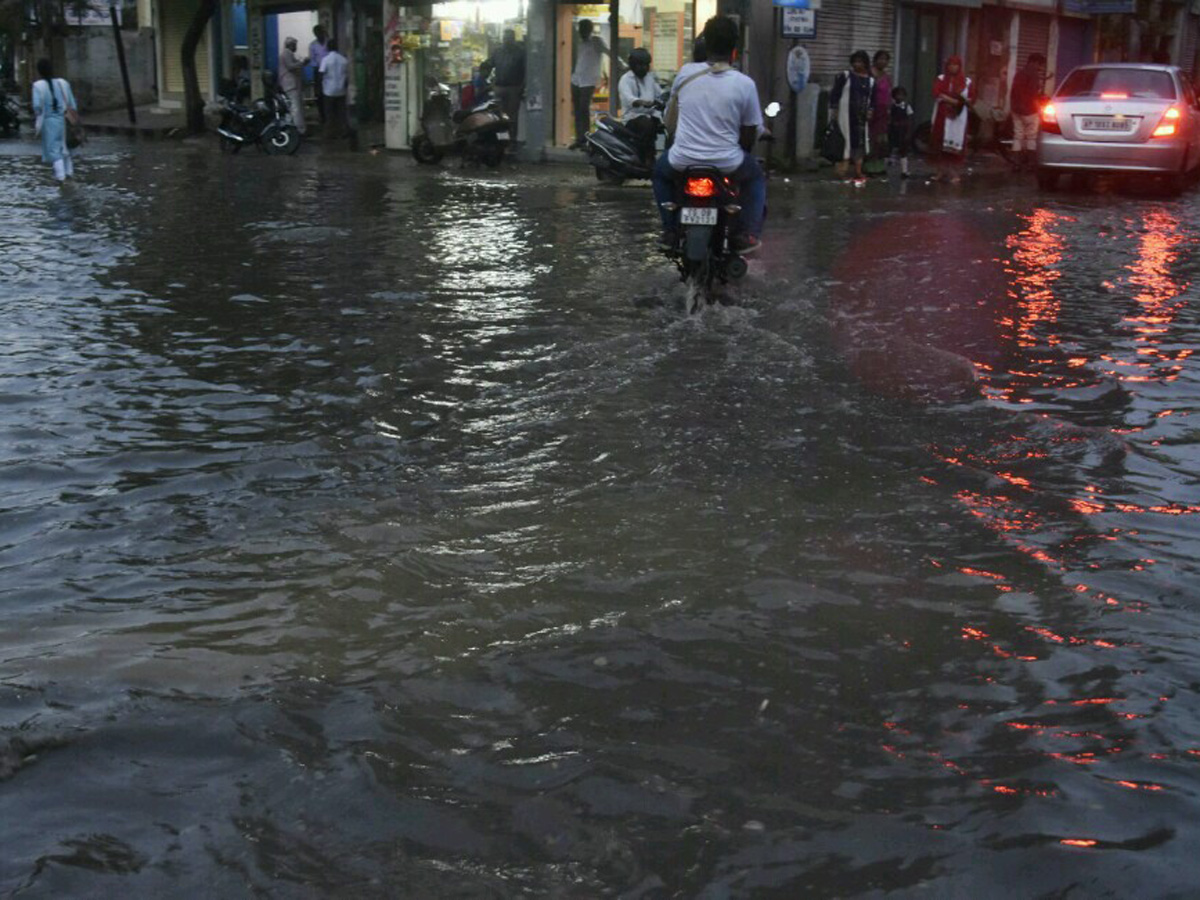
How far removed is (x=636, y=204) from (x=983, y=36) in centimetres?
1570

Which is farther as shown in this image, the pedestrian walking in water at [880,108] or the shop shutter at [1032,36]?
the shop shutter at [1032,36]

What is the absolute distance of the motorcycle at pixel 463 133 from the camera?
23.7 m

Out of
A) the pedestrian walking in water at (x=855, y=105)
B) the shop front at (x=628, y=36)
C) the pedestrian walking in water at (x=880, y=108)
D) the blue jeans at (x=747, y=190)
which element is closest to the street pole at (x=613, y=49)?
the shop front at (x=628, y=36)

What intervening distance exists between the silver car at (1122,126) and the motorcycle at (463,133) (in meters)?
8.44

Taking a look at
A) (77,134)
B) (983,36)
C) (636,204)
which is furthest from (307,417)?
(983,36)

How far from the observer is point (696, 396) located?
702 centimetres

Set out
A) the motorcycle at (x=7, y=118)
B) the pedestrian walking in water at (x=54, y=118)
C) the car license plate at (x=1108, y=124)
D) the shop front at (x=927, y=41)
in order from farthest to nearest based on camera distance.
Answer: the motorcycle at (x=7, y=118), the shop front at (x=927, y=41), the pedestrian walking in water at (x=54, y=118), the car license plate at (x=1108, y=124)

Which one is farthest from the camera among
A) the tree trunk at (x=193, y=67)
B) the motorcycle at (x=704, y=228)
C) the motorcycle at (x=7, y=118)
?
the motorcycle at (x=7, y=118)

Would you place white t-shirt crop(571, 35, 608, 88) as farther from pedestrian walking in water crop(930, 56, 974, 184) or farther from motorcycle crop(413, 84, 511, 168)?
pedestrian walking in water crop(930, 56, 974, 184)

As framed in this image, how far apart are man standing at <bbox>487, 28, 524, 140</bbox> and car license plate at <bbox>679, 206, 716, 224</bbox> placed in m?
17.0

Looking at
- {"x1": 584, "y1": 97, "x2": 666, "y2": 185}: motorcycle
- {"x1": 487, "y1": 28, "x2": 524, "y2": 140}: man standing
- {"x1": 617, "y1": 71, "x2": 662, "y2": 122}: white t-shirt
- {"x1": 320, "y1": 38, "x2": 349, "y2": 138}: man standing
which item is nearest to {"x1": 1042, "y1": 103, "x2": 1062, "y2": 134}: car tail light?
{"x1": 584, "y1": 97, "x2": 666, "y2": 185}: motorcycle

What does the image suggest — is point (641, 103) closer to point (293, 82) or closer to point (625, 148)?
point (625, 148)

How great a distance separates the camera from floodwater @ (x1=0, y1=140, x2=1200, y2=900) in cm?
295

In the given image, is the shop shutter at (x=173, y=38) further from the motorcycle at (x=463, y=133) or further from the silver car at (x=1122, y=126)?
the silver car at (x=1122, y=126)
